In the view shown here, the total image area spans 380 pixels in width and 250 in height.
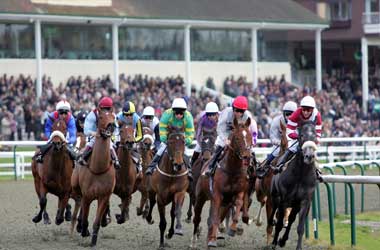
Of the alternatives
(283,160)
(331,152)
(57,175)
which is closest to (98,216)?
(57,175)

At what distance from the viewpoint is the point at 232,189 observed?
14.4m

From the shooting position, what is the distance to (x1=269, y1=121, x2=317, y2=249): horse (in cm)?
1388

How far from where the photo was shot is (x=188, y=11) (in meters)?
41.4

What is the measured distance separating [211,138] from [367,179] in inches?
124

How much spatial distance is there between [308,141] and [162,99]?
70.7 feet

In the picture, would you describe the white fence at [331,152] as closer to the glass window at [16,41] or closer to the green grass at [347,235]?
the glass window at [16,41]

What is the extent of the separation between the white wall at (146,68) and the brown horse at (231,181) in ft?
76.1

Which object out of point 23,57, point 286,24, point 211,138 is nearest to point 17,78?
point 23,57

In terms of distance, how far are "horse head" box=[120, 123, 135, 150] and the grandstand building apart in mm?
19175

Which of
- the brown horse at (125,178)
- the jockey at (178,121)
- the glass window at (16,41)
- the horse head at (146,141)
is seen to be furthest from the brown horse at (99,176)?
the glass window at (16,41)

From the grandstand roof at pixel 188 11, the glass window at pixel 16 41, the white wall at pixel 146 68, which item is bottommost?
the white wall at pixel 146 68

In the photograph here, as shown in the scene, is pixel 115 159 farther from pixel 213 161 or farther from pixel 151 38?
pixel 151 38

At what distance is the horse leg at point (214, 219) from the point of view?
14.1 metres

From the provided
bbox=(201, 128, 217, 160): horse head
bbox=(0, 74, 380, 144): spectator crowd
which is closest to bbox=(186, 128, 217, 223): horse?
bbox=(201, 128, 217, 160): horse head
